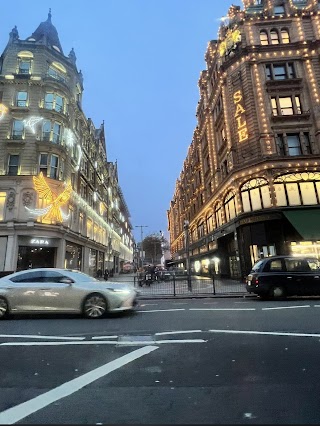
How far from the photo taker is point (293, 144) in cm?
2366

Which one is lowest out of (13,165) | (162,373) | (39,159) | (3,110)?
(162,373)

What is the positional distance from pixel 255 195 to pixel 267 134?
5384 millimetres

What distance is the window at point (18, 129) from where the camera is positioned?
27559mm

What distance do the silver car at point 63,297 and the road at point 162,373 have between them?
1194 mm

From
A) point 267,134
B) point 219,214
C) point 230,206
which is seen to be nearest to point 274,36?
point 267,134

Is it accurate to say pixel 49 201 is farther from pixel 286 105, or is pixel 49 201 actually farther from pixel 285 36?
pixel 285 36

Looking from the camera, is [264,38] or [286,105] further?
[264,38]

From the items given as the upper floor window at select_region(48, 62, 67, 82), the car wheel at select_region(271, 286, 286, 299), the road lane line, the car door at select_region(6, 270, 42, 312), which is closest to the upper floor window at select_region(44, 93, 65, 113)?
the upper floor window at select_region(48, 62, 67, 82)

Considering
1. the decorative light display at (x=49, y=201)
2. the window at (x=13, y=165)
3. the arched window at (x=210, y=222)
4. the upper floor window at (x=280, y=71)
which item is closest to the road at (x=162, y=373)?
the decorative light display at (x=49, y=201)

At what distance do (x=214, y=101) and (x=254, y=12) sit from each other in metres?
9.19

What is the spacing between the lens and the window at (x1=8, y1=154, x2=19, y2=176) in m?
26.6

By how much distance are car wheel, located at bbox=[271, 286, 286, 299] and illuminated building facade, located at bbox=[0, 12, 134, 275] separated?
20.7 metres

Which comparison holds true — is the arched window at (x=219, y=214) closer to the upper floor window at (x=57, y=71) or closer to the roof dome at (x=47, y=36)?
the upper floor window at (x=57, y=71)

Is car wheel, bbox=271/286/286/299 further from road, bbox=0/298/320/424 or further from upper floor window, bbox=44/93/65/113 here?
upper floor window, bbox=44/93/65/113
